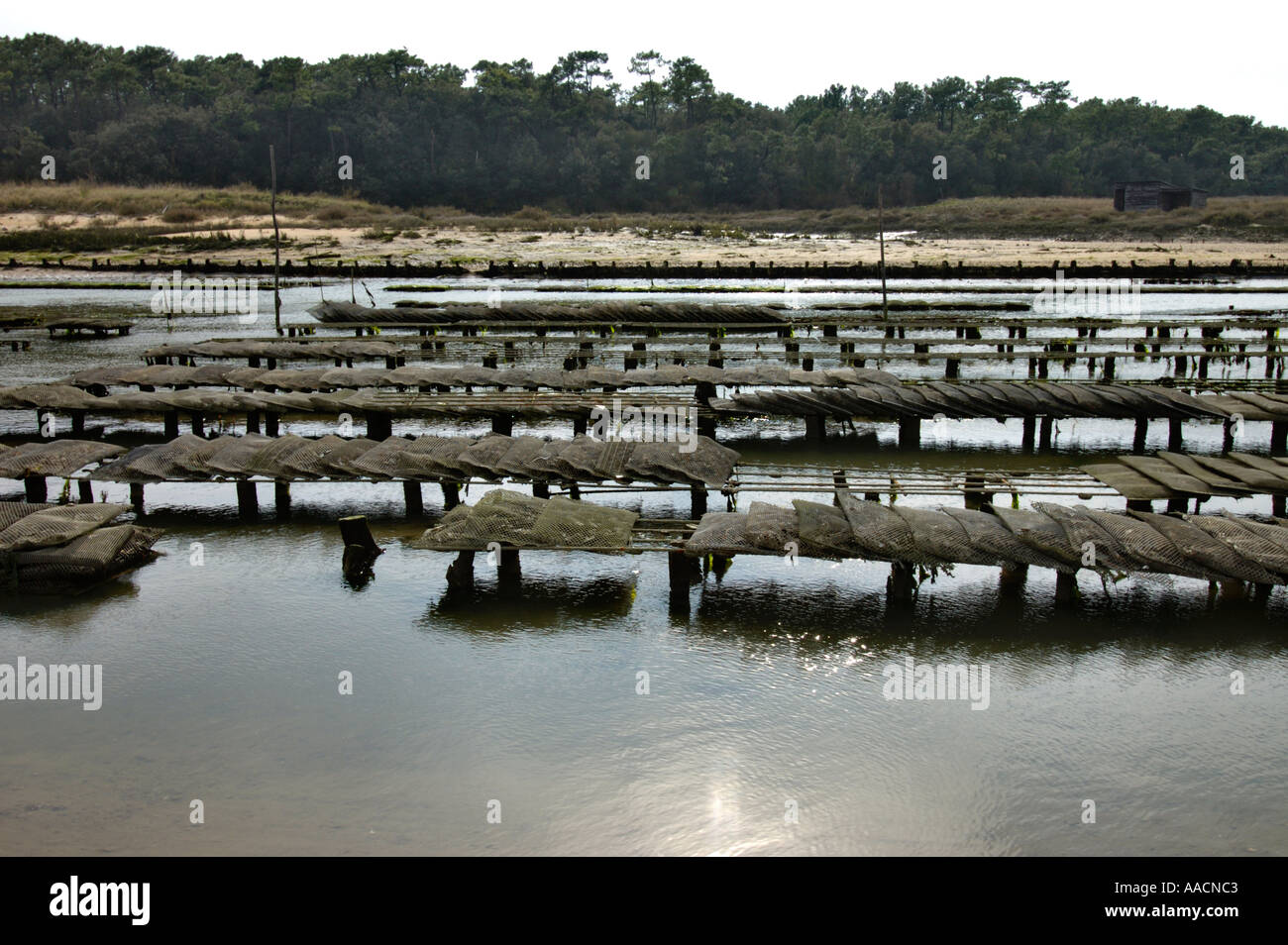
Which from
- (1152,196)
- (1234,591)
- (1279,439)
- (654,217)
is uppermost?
(654,217)

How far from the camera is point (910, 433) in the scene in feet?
88.8

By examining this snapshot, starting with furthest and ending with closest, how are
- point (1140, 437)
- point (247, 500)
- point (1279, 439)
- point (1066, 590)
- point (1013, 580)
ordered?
point (1140, 437) → point (1279, 439) → point (247, 500) → point (1013, 580) → point (1066, 590)

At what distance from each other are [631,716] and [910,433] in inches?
606

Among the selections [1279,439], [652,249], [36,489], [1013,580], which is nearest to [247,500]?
[36,489]

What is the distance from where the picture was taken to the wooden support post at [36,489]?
21.3 m

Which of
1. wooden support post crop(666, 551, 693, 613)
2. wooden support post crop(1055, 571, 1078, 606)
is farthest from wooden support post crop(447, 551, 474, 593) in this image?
wooden support post crop(1055, 571, 1078, 606)

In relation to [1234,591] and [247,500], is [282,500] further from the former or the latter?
[1234,591]

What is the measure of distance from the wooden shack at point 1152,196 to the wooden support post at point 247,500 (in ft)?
267

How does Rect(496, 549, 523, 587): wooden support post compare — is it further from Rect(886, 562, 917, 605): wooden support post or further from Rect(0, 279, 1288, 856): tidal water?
Rect(886, 562, 917, 605): wooden support post

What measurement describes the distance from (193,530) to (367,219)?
7097cm

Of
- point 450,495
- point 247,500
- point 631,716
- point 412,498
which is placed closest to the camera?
point 631,716

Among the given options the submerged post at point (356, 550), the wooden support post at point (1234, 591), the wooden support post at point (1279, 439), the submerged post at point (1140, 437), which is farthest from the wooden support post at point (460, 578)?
the wooden support post at point (1279, 439)

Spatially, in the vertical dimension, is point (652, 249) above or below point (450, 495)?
above

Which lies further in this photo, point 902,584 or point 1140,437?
point 1140,437
